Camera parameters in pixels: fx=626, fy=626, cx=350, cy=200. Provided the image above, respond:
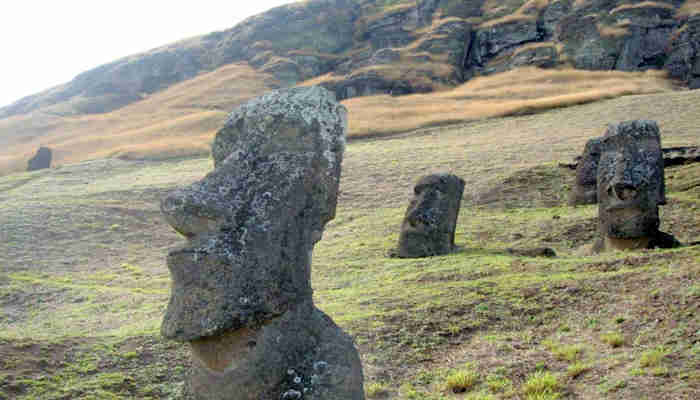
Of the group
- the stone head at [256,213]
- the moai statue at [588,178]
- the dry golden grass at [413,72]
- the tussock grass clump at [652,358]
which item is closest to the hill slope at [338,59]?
the dry golden grass at [413,72]

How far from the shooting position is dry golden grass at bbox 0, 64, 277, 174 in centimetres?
5781

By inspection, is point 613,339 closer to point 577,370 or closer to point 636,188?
point 577,370

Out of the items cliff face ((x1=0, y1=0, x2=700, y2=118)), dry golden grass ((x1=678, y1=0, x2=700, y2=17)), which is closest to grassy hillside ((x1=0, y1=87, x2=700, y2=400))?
cliff face ((x1=0, y1=0, x2=700, y2=118))

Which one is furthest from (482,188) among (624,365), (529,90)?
(529,90)

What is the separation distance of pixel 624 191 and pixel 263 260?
38.5 ft

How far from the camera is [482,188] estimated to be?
26312 millimetres

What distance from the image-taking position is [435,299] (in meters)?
11.0

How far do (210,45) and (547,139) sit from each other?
11764cm

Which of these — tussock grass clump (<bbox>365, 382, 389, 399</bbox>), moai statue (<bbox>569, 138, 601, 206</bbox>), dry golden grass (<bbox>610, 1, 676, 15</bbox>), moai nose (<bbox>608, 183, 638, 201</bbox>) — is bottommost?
moai statue (<bbox>569, 138, 601, 206</bbox>)

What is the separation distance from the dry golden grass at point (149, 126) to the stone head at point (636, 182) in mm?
40384

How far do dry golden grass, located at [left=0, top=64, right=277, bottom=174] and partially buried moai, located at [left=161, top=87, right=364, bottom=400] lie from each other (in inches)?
1834

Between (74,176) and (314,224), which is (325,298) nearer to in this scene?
(314,224)

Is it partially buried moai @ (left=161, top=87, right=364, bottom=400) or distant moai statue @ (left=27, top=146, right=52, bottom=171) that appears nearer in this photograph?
partially buried moai @ (left=161, top=87, right=364, bottom=400)

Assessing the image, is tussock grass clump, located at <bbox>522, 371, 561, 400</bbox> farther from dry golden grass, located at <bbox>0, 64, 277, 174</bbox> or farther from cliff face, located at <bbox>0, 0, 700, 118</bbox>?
cliff face, located at <bbox>0, 0, 700, 118</bbox>
